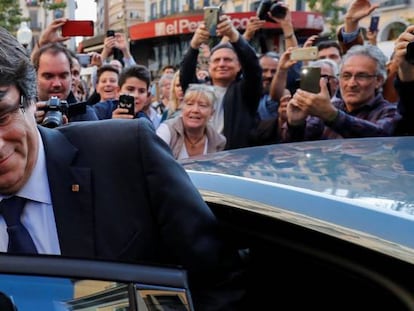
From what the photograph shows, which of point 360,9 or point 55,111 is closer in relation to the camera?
point 55,111

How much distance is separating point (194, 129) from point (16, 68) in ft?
9.16

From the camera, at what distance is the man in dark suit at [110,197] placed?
4.34ft

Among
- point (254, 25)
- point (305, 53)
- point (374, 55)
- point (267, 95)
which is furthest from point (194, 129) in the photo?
point (254, 25)

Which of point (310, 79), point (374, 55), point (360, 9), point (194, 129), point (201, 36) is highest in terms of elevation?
point (360, 9)

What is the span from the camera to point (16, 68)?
122 cm

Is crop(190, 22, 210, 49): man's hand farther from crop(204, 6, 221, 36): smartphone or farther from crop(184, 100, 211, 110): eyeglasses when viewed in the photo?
crop(184, 100, 211, 110): eyeglasses

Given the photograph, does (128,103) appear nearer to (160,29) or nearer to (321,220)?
(321,220)

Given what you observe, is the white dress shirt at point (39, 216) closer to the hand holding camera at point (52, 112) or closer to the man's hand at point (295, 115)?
the hand holding camera at point (52, 112)

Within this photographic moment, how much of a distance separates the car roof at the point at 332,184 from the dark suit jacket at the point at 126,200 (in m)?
0.16

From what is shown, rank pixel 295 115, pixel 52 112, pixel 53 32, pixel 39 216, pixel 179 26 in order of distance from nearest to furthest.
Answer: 1. pixel 39 216
2. pixel 52 112
3. pixel 295 115
4. pixel 53 32
5. pixel 179 26

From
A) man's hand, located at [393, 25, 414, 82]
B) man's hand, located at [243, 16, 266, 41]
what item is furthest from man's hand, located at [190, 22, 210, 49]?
man's hand, located at [393, 25, 414, 82]

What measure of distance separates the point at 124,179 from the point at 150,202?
81 millimetres

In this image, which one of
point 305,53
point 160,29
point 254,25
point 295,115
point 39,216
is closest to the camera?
point 39,216

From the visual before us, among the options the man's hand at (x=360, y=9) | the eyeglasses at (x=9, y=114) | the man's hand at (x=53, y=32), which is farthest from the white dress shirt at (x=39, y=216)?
the man's hand at (x=360, y=9)
